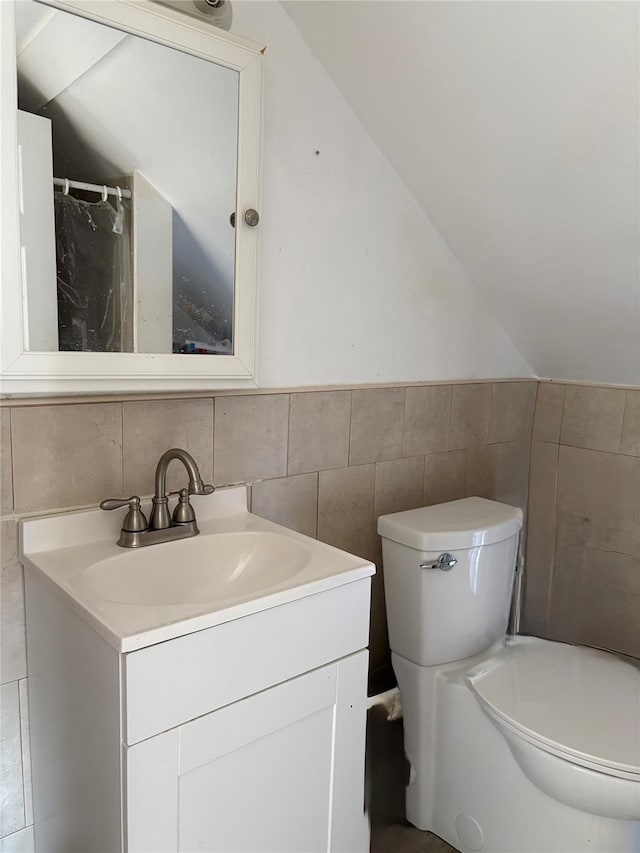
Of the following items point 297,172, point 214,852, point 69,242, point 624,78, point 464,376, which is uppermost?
point 624,78

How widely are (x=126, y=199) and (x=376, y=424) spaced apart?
0.88 meters

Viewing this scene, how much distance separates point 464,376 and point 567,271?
17.3 inches

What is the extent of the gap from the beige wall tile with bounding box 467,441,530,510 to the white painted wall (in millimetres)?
325

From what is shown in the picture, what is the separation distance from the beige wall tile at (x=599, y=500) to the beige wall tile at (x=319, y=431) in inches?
35.2

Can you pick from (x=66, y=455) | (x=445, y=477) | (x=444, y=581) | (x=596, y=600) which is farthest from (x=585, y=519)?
(x=66, y=455)

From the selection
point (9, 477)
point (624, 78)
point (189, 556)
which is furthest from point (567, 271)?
point (9, 477)

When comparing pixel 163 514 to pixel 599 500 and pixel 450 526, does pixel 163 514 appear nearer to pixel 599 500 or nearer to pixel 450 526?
pixel 450 526

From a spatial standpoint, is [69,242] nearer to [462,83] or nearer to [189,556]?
[189,556]

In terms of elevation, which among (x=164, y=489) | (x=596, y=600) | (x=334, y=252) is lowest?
(x=596, y=600)

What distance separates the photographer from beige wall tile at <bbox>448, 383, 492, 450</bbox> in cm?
206

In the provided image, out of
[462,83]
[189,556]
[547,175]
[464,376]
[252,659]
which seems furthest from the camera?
[464,376]

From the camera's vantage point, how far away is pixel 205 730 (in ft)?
3.37

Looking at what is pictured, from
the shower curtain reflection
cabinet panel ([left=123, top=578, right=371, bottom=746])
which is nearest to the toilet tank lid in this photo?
cabinet panel ([left=123, top=578, right=371, bottom=746])

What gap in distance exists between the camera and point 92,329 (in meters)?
1.24
